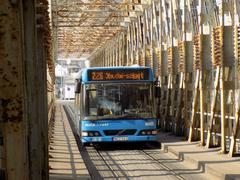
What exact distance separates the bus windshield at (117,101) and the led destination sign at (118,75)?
21cm

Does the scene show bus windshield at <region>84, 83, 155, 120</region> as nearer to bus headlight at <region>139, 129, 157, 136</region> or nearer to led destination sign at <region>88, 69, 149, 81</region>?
led destination sign at <region>88, 69, 149, 81</region>

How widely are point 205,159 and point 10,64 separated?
33.9 ft

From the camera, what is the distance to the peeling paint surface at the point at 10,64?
17.9ft

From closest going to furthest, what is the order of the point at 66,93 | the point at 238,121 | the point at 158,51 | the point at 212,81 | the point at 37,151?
the point at 37,151
the point at 238,121
the point at 212,81
the point at 158,51
the point at 66,93

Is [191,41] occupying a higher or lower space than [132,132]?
higher

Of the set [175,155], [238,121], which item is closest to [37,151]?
[238,121]

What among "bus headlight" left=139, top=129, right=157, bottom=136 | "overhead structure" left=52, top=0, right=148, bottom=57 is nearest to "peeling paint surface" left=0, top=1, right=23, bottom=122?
"bus headlight" left=139, top=129, right=157, bottom=136

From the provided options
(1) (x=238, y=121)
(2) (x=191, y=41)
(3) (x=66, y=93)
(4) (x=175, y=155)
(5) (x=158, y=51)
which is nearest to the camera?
(1) (x=238, y=121)

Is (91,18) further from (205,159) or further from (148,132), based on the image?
(205,159)

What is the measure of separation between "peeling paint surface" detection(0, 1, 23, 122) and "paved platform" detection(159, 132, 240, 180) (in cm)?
696

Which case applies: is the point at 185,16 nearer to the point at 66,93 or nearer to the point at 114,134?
the point at 114,134

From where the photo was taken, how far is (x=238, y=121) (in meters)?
15.2

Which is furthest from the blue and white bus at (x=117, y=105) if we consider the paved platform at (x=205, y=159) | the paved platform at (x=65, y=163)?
the paved platform at (x=205, y=159)

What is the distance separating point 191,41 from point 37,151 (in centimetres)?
1368
